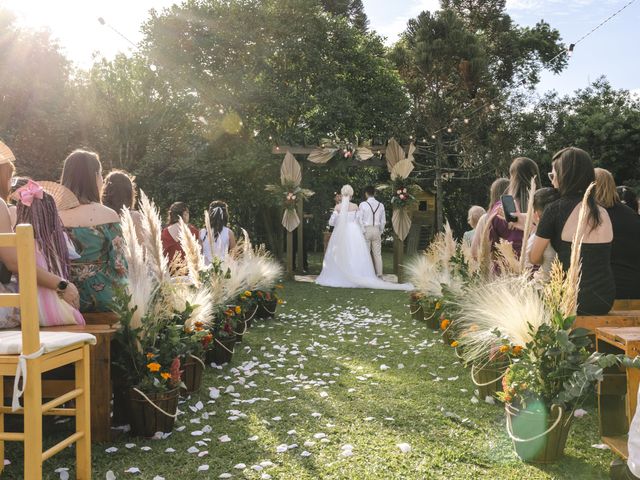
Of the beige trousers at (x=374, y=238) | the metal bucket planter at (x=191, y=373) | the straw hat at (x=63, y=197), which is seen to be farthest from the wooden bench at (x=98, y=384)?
the beige trousers at (x=374, y=238)

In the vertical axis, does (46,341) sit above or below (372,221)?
below

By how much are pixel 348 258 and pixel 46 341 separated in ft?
31.4

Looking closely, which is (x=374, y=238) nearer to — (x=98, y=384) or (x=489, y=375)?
(x=489, y=375)

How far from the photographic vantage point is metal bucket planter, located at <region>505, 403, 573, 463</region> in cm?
294

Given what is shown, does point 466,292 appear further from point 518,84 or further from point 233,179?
point 518,84

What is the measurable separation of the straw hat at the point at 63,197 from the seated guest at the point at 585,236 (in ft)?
9.32

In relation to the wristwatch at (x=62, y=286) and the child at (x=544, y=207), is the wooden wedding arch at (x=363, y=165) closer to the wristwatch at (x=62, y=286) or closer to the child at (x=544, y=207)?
the child at (x=544, y=207)

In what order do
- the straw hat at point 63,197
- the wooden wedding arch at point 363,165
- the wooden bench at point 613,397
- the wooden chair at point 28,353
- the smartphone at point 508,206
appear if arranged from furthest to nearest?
1. the wooden wedding arch at point 363,165
2. the smartphone at point 508,206
3. the straw hat at point 63,197
4. the wooden bench at point 613,397
5. the wooden chair at point 28,353

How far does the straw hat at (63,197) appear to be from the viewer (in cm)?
358

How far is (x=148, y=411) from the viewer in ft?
10.9

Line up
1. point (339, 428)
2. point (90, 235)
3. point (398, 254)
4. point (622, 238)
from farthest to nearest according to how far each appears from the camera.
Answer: point (398, 254) → point (622, 238) → point (90, 235) → point (339, 428)

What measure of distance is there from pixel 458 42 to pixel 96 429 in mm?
18969

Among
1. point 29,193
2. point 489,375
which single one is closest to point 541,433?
point 489,375

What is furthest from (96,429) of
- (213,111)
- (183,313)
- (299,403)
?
(213,111)
